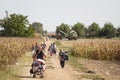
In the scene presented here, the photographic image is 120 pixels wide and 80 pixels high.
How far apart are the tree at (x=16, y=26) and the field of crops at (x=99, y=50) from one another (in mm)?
37879

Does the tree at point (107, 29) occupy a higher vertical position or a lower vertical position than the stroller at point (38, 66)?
higher

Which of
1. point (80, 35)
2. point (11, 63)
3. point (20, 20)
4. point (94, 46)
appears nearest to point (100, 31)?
point (80, 35)

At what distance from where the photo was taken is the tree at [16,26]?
248ft

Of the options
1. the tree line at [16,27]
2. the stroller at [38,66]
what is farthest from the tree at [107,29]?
the stroller at [38,66]

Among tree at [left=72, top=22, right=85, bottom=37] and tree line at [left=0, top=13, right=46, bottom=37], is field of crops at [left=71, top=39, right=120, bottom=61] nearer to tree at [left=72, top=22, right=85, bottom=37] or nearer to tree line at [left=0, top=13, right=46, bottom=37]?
tree line at [left=0, top=13, right=46, bottom=37]

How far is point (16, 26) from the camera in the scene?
250 ft

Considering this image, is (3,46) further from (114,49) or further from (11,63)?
(114,49)

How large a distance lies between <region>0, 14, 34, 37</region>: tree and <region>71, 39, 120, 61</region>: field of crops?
124 feet

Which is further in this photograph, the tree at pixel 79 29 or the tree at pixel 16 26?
the tree at pixel 79 29

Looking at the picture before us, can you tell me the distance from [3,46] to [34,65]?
5.35 metres

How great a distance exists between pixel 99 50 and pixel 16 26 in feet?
140

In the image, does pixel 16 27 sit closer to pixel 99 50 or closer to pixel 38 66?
pixel 99 50

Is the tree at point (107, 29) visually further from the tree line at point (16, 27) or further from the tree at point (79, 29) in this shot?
the tree line at point (16, 27)

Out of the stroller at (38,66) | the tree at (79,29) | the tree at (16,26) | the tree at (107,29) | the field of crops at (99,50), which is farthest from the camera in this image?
the tree at (79,29)
